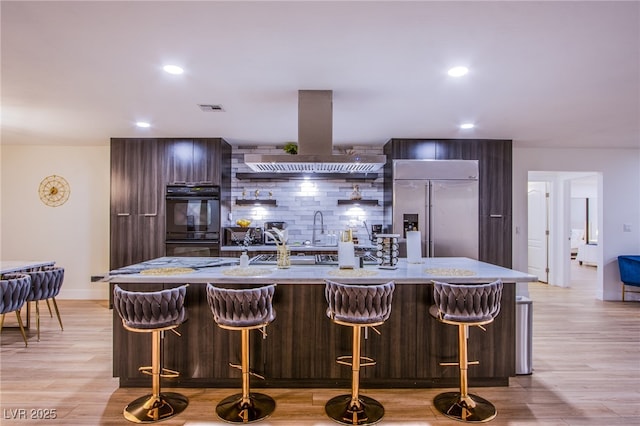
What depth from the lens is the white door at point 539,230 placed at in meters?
6.98

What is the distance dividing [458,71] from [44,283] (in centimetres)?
463

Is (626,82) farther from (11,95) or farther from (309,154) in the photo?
(11,95)

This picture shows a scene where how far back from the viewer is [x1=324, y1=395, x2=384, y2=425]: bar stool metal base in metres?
2.26

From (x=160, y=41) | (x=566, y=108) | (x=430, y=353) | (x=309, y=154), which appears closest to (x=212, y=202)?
(x=309, y=154)

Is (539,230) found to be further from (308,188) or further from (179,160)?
(179,160)

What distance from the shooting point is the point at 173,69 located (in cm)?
269

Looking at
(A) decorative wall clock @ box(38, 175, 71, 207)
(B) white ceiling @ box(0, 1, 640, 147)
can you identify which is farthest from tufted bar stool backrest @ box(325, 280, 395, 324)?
(A) decorative wall clock @ box(38, 175, 71, 207)

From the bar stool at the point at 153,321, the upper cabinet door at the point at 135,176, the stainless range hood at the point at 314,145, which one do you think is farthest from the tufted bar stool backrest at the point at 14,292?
the stainless range hood at the point at 314,145

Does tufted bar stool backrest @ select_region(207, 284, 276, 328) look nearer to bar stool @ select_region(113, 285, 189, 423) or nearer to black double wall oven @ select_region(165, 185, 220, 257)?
bar stool @ select_region(113, 285, 189, 423)

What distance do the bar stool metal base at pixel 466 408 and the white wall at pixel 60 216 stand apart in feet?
17.9

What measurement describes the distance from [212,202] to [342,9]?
3.70 meters

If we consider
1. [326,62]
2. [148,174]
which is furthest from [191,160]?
[326,62]

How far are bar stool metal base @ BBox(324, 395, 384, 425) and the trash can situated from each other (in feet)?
4.44

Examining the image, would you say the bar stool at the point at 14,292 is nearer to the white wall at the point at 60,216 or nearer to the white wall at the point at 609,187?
the white wall at the point at 60,216
